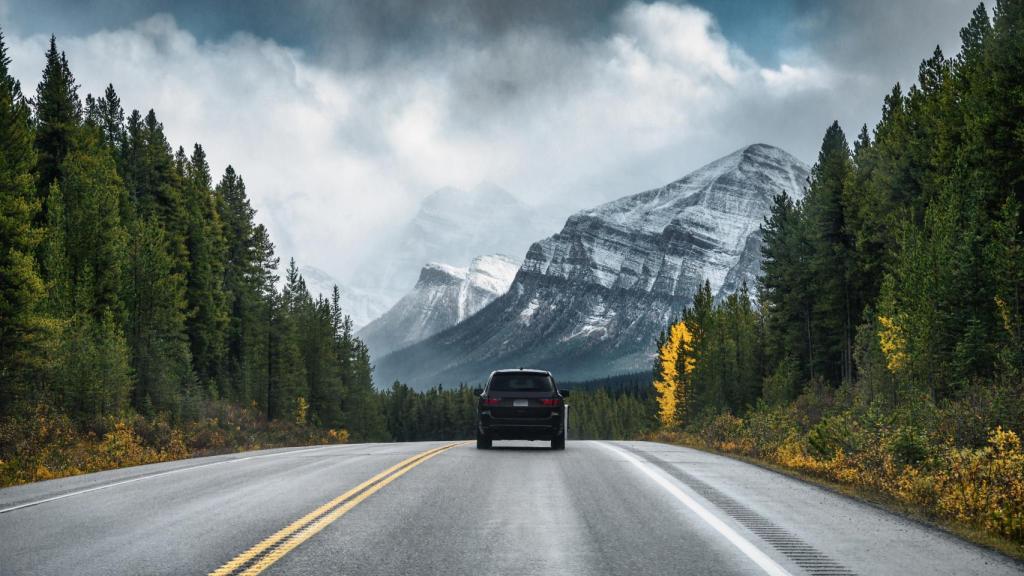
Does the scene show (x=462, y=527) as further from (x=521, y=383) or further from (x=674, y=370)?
(x=674, y=370)

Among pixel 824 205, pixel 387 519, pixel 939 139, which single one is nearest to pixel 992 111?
pixel 939 139

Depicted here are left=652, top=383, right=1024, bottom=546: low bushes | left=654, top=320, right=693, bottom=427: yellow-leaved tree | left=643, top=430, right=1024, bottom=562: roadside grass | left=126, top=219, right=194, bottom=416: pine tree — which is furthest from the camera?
left=654, top=320, right=693, bottom=427: yellow-leaved tree

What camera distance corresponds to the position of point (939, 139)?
112ft

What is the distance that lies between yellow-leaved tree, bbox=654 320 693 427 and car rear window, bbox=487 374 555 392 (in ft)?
154

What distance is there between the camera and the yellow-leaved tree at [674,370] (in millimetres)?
68869

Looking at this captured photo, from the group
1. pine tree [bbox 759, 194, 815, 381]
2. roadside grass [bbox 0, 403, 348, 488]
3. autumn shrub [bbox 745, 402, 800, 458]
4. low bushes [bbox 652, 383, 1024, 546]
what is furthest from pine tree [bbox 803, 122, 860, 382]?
roadside grass [bbox 0, 403, 348, 488]

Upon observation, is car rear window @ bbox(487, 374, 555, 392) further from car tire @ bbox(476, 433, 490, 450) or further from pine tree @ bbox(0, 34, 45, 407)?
pine tree @ bbox(0, 34, 45, 407)

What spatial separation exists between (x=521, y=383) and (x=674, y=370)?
57556mm

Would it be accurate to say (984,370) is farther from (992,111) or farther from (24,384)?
(24,384)

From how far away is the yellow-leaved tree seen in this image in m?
68.9

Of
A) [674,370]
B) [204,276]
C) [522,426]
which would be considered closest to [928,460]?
[522,426]

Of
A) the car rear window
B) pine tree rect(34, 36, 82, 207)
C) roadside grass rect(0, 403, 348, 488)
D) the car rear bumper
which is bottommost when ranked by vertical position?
roadside grass rect(0, 403, 348, 488)

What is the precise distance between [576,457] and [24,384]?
20.6 m

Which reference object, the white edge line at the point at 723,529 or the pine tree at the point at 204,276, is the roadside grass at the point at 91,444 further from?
the pine tree at the point at 204,276
